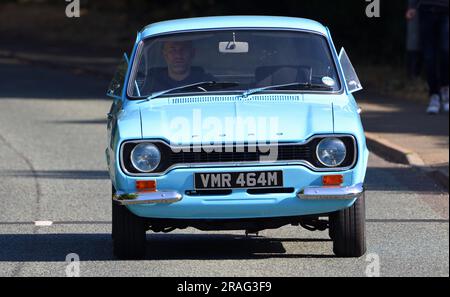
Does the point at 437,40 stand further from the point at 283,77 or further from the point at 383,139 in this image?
the point at 283,77

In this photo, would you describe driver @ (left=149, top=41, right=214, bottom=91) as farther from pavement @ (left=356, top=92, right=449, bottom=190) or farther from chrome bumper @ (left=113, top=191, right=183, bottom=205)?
pavement @ (left=356, top=92, right=449, bottom=190)

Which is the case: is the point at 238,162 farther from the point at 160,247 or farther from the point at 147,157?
the point at 160,247

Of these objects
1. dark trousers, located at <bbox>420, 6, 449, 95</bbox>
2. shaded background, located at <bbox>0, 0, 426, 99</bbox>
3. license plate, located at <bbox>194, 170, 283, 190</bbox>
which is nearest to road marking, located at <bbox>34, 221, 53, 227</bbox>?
license plate, located at <bbox>194, 170, 283, 190</bbox>

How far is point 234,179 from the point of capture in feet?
26.1

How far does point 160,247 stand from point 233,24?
1.73 m

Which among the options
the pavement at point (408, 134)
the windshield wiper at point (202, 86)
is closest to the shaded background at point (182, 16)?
Answer: the pavement at point (408, 134)

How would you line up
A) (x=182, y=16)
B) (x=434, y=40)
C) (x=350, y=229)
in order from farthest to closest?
1. (x=182, y=16)
2. (x=434, y=40)
3. (x=350, y=229)

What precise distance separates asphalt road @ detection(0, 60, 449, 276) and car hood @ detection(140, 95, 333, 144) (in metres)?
0.88

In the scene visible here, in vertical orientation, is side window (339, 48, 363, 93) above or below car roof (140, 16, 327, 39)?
below

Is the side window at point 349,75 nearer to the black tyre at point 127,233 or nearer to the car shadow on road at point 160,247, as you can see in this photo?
the car shadow on road at point 160,247

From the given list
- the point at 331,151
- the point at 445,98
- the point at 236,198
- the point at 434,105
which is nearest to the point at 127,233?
the point at 236,198

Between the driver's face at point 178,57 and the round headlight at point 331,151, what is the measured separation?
1.43 meters

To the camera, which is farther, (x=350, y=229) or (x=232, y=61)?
(x=232, y=61)

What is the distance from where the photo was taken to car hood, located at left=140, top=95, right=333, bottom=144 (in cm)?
795
